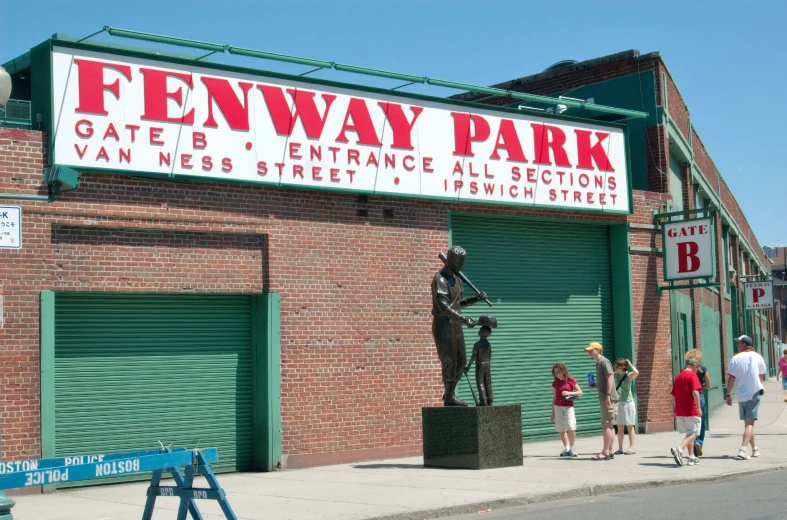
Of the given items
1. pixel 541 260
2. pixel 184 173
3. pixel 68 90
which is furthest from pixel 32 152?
pixel 541 260

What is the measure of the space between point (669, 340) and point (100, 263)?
40.7 ft

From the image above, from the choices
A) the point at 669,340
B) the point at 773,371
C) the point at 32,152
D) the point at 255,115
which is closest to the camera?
the point at 32,152

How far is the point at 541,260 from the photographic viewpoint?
1911 cm

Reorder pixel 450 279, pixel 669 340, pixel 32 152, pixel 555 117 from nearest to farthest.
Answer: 1. pixel 32 152
2. pixel 450 279
3. pixel 555 117
4. pixel 669 340

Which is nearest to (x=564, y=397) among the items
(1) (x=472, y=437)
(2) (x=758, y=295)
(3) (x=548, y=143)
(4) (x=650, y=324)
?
(1) (x=472, y=437)

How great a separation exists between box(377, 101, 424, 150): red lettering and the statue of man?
3401 mm

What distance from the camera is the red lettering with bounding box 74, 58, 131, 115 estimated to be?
527 inches

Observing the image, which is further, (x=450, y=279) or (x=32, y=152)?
(x=450, y=279)

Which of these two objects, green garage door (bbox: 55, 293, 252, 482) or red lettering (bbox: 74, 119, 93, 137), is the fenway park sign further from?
green garage door (bbox: 55, 293, 252, 482)

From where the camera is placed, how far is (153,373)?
1424 centimetres

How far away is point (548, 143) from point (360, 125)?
4.52m

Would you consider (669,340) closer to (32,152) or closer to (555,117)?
(555,117)

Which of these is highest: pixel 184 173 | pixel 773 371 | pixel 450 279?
pixel 184 173

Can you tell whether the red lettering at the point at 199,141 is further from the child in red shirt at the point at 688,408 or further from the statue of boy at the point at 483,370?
the child in red shirt at the point at 688,408
